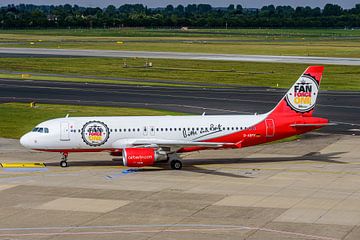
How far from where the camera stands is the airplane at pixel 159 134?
191 ft

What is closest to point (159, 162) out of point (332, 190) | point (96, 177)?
point (96, 177)

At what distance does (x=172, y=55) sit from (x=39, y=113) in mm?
86441

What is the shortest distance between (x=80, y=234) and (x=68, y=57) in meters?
130

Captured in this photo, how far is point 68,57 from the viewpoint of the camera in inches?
6575

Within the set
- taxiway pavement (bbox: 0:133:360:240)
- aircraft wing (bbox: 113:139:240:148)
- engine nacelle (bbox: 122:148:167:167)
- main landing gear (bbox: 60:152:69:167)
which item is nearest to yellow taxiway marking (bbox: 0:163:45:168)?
taxiway pavement (bbox: 0:133:360:240)

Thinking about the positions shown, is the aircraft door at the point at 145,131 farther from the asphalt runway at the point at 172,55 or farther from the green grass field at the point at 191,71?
the asphalt runway at the point at 172,55

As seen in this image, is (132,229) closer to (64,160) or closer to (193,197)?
(193,197)

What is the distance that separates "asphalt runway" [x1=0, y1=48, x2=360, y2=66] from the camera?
507 ft

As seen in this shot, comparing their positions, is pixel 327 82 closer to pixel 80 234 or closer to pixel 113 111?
pixel 113 111

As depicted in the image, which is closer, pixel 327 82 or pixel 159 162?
pixel 159 162

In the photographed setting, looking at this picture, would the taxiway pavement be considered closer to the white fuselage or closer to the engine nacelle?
the engine nacelle

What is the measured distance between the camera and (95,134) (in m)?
58.2

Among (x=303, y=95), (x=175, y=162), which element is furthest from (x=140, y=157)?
(x=303, y=95)

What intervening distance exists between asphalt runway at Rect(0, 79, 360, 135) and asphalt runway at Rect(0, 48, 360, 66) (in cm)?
4392
